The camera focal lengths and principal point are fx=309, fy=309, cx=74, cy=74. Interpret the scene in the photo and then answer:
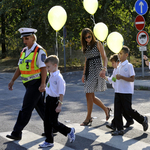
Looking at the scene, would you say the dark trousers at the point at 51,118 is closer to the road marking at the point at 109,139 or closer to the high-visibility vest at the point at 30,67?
the high-visibility vest at the point at 30,67

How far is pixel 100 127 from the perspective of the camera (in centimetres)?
570

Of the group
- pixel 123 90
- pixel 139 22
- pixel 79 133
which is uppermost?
pixel 139 22

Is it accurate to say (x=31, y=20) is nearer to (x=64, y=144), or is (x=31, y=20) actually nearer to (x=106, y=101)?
(x=106, y=101)

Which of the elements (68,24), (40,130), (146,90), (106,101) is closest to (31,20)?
(68,24)

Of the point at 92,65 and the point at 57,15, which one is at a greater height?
the point at 57,15

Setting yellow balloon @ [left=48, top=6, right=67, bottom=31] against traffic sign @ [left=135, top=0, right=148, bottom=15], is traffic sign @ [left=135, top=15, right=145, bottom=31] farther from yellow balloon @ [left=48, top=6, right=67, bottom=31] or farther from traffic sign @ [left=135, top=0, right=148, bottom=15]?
yellow balloon @ [left=48, top=6, right=67, bottom=31]

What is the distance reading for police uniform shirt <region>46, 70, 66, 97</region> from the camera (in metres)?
4.39

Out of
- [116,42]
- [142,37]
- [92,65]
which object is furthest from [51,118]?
[142,37]

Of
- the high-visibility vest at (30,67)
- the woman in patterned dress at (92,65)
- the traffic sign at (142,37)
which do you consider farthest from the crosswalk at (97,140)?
the traffic sign at (142,37)

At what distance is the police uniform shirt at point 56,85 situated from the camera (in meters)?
4.39

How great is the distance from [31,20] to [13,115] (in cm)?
1411

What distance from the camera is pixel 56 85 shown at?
4.44 metres

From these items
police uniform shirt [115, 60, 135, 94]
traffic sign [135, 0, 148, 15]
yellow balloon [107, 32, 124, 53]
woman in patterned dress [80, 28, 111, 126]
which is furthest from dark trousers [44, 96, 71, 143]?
traffic sign [135, 0, 148, 15]

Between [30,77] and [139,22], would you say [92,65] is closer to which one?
[30,77]
